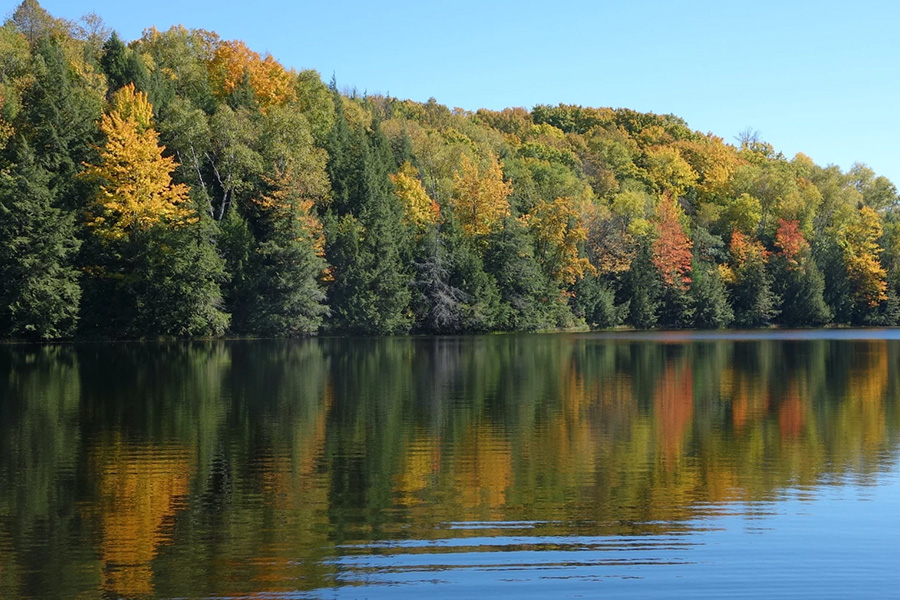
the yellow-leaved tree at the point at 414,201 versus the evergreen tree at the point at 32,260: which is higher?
the yellow-leaved tree at the point at 414,201

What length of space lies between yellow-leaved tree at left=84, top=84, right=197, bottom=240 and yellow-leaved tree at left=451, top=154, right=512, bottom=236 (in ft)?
93.8

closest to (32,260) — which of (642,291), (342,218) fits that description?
(342,218)

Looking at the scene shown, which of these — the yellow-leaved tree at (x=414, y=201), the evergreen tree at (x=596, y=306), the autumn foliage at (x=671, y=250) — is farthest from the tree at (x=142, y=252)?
the autumn foliage at (x=671, y=250)

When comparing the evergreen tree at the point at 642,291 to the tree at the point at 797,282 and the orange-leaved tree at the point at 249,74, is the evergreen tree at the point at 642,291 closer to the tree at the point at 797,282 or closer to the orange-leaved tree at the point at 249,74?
the tree at the point at 797,282

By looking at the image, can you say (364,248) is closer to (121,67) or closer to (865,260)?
(121,67)

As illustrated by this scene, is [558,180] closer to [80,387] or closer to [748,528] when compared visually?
[80,387]

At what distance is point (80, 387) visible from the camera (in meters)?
31.6

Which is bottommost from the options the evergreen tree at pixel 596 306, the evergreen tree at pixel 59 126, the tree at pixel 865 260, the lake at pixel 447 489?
the lake at pixel 447 489

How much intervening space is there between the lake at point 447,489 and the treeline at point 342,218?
29413 millimetres

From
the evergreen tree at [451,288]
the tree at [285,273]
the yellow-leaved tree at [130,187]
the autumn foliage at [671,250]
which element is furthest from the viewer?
the autumn foliage at [671,250]

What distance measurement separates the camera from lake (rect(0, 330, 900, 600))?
11141 millimetres

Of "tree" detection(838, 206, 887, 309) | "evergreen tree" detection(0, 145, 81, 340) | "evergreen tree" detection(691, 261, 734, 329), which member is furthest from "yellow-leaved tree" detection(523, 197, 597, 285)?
"evergreen tree" detection(0, 145, 81, 340)

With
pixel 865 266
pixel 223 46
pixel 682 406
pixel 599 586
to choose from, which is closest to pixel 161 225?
pixel 223 46

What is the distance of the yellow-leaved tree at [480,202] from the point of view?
279ft
